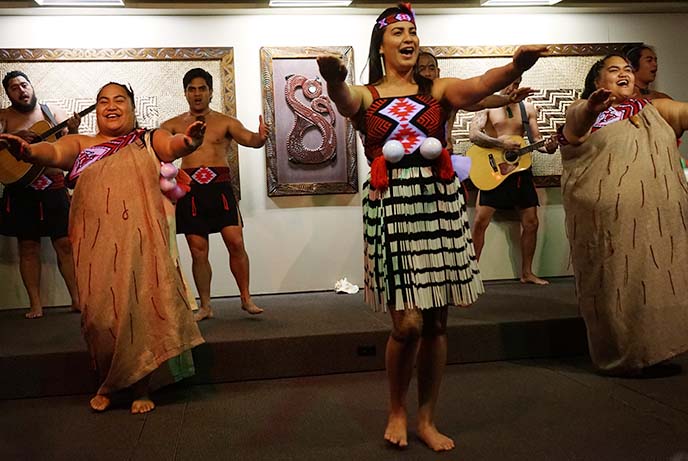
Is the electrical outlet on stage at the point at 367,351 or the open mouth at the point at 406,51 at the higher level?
the open mouth at the point at 406,51

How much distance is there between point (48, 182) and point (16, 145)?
211 centimetres

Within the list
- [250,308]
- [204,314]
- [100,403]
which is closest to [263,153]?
[250,308]

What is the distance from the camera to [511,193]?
17.8ft

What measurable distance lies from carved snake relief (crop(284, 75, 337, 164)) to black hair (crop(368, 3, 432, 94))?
2.96m

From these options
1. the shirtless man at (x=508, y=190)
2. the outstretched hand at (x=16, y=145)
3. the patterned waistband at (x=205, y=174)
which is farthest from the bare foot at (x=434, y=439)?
the shirtless man at (x=508, y=190)

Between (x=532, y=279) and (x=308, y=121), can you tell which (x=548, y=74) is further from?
(x=308, y=121)

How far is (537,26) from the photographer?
593 centimetres

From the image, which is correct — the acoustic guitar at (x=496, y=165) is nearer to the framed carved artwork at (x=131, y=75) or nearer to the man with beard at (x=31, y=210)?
the framed carved artwork at (x=131, y=75)

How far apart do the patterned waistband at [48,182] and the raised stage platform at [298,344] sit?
1056mm

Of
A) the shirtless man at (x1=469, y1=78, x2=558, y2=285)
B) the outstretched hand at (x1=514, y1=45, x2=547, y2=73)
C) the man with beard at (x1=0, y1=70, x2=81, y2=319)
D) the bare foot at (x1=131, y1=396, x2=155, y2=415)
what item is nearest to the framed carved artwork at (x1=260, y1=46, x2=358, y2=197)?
the shirtless man at (x1=469, y1=78, x2=558, y2=285)

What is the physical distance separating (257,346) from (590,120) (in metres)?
1.93

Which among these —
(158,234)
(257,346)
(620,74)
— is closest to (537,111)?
(620,74)

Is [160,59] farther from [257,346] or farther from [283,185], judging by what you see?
[257,346]

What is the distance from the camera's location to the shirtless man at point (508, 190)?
5.40 metres
